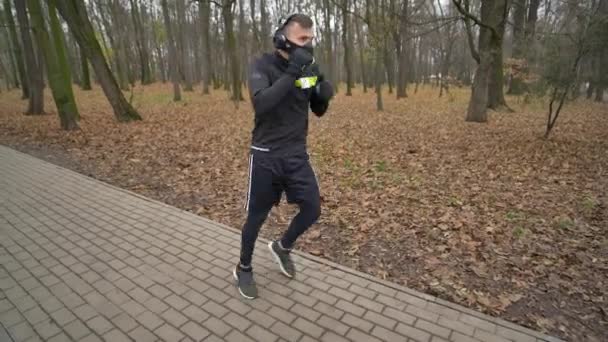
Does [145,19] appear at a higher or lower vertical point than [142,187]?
higher

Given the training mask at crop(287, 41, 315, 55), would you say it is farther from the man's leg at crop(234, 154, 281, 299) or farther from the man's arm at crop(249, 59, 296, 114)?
Answer: the man's leg at crop(234, 154, 281, 299)

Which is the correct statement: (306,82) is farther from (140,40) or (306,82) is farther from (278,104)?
(140,40)

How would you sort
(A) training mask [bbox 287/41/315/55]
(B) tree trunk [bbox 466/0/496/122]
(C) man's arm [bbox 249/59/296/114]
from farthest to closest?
(B) tree trunk [bbox 466/0/496/122] → (A) training mask [bbox 287/41/315/55] → (C) man's arm [bbox 249/59/296/114]

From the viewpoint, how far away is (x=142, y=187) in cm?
619

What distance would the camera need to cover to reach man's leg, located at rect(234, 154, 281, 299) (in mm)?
2752

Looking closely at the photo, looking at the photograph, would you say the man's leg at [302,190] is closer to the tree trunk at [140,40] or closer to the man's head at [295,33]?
the man's head at [295,33]

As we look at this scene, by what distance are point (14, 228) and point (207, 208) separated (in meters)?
2.40

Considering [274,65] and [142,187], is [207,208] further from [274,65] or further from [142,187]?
[274,65]

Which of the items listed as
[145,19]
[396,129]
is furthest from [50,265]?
[145,19]

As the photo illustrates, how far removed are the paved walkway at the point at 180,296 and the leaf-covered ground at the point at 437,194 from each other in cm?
40

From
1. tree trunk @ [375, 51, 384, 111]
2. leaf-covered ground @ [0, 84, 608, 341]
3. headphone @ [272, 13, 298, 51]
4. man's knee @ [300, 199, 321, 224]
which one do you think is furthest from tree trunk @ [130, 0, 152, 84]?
man's knee @ [300, 199, 321, 224]

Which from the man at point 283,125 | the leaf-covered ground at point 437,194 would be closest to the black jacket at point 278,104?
the man at point 283,125

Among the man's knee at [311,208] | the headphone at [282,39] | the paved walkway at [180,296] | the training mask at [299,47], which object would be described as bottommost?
the paved walkway at [180,296]

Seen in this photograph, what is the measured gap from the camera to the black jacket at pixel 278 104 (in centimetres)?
245
